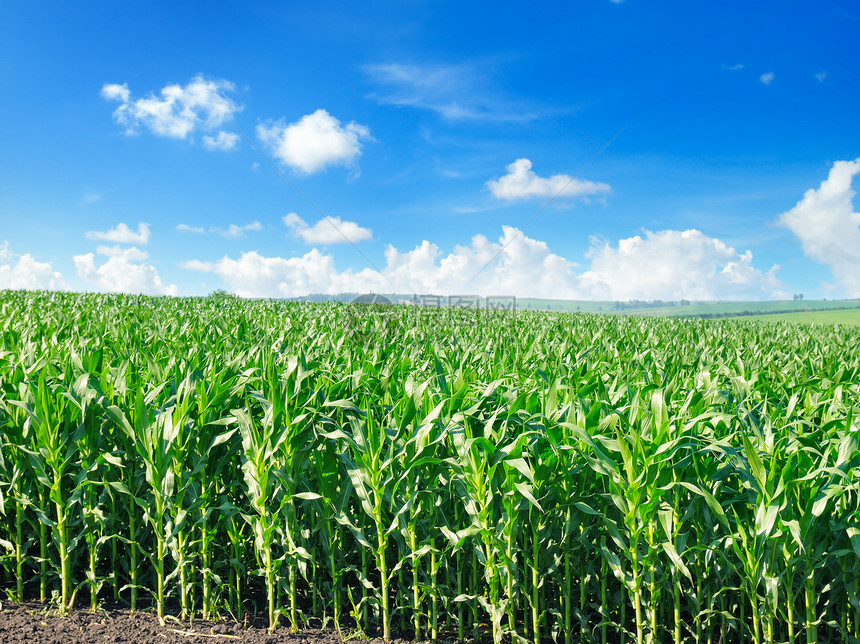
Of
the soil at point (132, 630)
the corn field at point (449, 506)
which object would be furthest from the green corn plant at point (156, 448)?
the soil at point (132, 630)

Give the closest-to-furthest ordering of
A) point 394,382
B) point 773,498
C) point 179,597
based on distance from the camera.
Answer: point 773,498
point 179,597
point 394,382

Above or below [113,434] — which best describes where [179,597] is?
below

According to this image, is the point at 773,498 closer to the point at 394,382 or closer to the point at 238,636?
the point at 394,382

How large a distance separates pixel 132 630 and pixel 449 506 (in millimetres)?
2060

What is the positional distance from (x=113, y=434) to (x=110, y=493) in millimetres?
351

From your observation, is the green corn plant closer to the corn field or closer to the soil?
the corn field

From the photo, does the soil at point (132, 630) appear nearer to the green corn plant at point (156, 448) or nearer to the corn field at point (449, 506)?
the corn field at point (449, 506)

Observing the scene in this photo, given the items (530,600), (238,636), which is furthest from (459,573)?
(238,636)

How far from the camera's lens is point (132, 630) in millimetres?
3088

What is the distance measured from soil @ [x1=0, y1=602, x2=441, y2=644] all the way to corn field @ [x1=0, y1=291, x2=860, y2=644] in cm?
9

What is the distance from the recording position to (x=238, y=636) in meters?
3.02

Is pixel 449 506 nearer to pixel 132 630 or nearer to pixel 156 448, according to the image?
pixel 156 448

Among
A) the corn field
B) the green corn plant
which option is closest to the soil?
the corn field

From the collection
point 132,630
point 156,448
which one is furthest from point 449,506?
point 132,630
